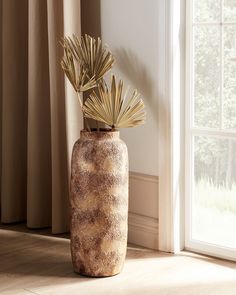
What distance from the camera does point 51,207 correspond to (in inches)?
183

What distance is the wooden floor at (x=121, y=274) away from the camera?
3.42 m

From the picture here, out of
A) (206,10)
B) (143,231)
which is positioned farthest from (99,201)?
(206,10)

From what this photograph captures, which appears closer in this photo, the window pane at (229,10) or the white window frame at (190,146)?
the window pane at (229,10)

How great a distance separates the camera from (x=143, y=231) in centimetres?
420

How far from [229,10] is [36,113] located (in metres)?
1.46

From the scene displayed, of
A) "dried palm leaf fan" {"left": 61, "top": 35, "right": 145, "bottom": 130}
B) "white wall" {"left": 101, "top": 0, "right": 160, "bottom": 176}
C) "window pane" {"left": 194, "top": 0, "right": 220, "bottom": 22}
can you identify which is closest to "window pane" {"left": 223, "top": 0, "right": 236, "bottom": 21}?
"window pane" {"left": 194, "top": 0, "right": 220, "bottom": 22}

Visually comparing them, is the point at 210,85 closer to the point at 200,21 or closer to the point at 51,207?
the point at 200,21

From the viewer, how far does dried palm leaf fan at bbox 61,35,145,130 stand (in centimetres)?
358

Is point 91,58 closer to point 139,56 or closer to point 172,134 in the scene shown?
point 139,56

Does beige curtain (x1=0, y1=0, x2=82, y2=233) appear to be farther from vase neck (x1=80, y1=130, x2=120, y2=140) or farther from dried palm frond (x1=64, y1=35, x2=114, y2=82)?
vase neck (x1=80, y1=130, x2=120, y2=140)

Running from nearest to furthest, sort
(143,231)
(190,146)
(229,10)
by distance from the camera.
A: (229,10), (190,146), (143,231)

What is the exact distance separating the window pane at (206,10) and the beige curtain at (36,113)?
79 cm

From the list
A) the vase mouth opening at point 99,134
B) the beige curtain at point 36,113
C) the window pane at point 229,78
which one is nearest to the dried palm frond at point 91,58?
the vase mouth opening at point 99,134

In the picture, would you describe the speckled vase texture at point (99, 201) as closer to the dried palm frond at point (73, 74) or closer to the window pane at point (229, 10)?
the dried palm frond at point (73, 74)
